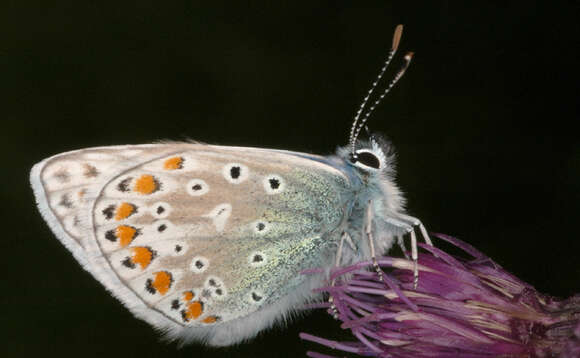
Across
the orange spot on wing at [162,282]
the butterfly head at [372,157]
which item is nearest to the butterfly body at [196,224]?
the orange spot on wing at [162,282]

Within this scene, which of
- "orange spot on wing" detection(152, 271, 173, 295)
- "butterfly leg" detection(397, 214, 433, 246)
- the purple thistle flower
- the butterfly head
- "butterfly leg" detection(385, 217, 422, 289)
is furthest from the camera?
the butterfly head

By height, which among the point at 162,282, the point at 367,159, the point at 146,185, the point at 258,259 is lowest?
the point at 162,282

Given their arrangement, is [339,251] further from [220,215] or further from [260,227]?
[220,215]

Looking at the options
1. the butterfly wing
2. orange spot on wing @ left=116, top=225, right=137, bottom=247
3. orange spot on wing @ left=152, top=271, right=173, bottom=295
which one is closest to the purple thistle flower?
the butterfly wing

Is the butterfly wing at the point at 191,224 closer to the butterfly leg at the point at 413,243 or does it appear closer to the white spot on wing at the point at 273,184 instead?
the white spot on wing at the point at 273,184

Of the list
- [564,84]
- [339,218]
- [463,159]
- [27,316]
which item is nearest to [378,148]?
[339,218]

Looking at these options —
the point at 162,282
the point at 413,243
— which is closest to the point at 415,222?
the point at 413,243

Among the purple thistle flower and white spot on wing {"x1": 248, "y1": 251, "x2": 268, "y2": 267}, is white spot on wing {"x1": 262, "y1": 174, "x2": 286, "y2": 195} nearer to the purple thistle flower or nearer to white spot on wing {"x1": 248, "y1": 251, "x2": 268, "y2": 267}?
white spot on wing {"x1": 248, "y1": 251, "x2": 268, "y2": 267}

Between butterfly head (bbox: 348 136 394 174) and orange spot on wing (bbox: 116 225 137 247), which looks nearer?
orange spot on wing (bbox: 116 225 137 247)
